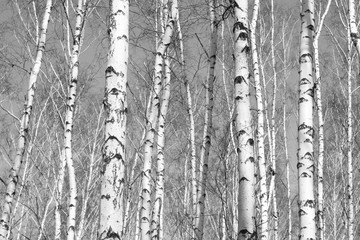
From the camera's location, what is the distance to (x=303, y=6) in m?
4.44

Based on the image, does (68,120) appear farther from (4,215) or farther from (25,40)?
(25,40)

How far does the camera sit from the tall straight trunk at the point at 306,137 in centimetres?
375

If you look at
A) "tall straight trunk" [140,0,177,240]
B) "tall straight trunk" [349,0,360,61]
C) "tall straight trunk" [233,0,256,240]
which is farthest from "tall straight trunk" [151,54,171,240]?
"tall straight trunk" [349,0,360,61]

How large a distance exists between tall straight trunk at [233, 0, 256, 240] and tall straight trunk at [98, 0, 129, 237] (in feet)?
3.00

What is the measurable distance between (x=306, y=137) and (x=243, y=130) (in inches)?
37.4

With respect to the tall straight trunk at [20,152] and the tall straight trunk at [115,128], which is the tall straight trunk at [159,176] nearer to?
the tall straight trunk at [20,152]

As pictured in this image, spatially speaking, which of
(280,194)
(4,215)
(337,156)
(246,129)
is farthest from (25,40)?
(280,194)

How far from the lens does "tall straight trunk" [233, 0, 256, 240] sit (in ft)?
10.0

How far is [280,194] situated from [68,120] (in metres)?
13.4

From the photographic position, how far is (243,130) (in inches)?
129

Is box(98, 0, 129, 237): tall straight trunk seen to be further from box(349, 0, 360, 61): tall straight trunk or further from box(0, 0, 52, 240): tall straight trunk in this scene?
box(0, 0, 52, 240): tall straight trunk

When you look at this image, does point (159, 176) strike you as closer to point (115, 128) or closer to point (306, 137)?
point (306, 137)

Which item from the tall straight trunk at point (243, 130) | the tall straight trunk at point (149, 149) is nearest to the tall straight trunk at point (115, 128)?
the tall straight trunk at point (243, 130)

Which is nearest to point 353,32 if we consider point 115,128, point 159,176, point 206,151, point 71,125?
point 206,151
